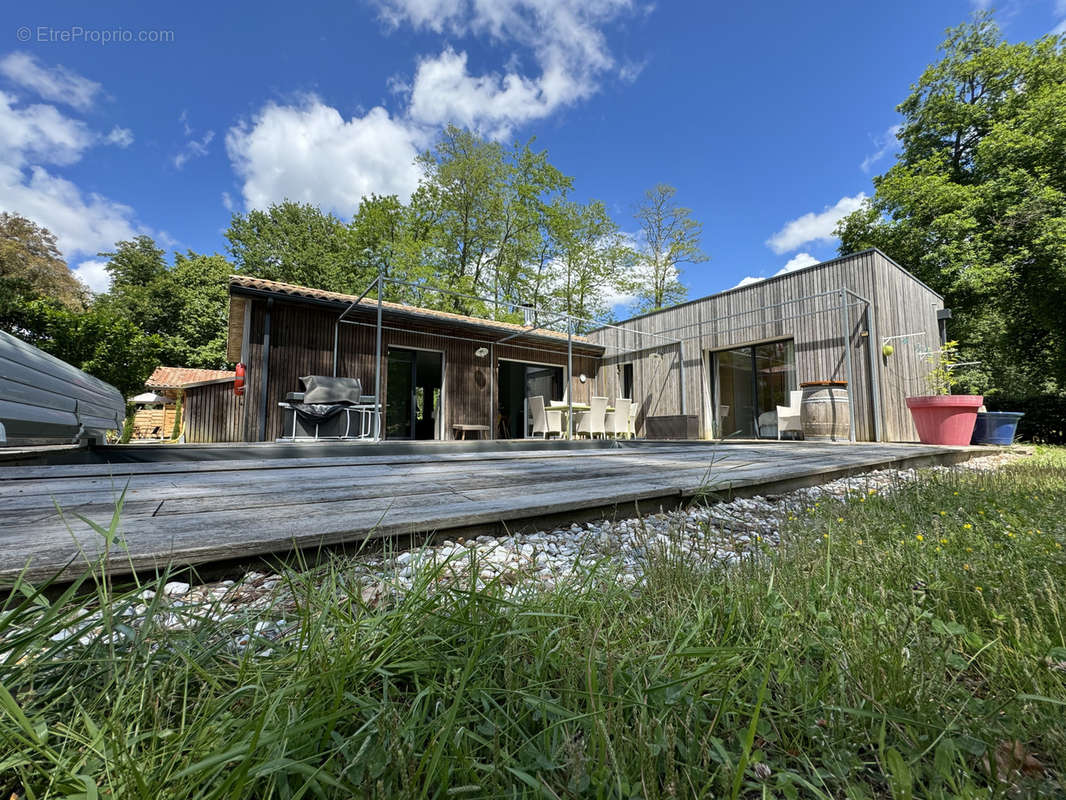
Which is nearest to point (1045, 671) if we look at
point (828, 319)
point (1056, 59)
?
point (828, 319)

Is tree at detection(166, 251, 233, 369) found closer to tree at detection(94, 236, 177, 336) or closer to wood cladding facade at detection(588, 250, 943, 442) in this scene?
tree at detection(94, 236, 177, 336)

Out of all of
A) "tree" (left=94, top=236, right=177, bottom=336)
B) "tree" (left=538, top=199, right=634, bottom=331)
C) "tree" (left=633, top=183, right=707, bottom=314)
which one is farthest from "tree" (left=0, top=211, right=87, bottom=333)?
"tree" (left=633, top=183, right=707, bottom=314)

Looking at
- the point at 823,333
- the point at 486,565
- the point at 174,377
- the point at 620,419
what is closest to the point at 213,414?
the point at 620,419

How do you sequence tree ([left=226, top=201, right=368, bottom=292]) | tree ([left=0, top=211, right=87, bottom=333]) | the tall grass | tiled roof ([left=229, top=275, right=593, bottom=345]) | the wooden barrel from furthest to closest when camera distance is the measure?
tree ([left=226, top=201, right=368, bottom=292]) < tree ([left=0, top=211, right=87, bottom=333]) < tiled roof ([left=229, top=275, right=593, bottom=345]) < the wooden barrel < the tall grass

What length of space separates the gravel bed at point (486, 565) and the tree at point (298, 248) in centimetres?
1712

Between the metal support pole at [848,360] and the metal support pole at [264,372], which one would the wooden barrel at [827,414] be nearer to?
the metal support pole at [848,360]

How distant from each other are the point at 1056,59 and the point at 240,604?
22703 millimetres

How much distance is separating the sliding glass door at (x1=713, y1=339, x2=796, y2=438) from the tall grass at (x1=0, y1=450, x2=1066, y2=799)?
8.22 m

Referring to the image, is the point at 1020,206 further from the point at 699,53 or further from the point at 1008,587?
the point at 1008,587

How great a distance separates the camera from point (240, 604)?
2.82 feet

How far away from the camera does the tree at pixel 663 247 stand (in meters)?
15.0

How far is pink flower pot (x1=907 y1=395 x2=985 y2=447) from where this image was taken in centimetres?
530

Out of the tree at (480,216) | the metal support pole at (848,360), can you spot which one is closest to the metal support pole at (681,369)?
the metal support pole at (848,360)

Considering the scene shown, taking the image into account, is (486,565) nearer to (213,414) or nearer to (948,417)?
(948,417)
